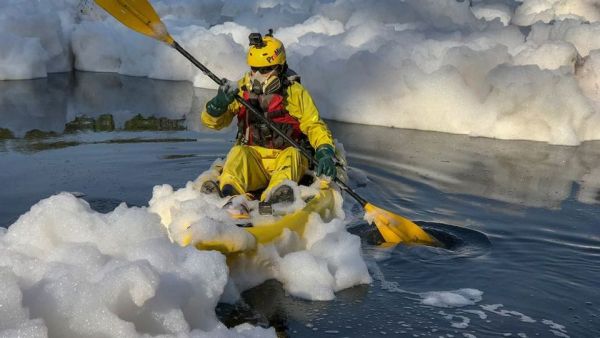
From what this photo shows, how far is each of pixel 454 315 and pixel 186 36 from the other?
10.1m

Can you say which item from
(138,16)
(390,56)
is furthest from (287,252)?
(390,56)

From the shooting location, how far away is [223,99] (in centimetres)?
577

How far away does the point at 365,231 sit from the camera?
5.80 metres

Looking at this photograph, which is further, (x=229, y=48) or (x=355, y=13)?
(x=355, y=13)

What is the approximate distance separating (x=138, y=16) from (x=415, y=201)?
109 inches

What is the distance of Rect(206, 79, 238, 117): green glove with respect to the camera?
224 inches

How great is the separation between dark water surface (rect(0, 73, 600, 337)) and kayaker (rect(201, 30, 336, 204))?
701 mm

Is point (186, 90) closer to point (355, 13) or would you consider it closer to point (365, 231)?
point (355, 13)

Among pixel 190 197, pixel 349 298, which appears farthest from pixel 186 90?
pixel 349 298

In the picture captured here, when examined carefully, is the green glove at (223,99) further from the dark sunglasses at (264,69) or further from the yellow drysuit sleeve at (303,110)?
the yellow drysuit sleeve at (303,110)

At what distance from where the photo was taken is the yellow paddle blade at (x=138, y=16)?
6.04m

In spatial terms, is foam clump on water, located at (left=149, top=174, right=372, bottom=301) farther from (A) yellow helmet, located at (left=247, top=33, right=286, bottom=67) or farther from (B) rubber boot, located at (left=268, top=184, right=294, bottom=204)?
(A) yellow helmet, located at (left=247, top=33, right=286, bottom=67)

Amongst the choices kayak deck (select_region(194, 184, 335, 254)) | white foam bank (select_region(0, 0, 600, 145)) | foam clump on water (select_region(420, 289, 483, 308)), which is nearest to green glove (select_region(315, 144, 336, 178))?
kayak deck (select_region(194, 184, 335, 254))

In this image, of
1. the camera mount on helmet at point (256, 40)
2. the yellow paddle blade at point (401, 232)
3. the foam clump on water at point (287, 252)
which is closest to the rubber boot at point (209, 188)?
the foam clump on water at point (287, 252)
